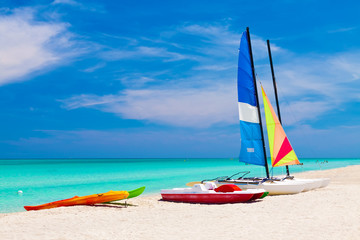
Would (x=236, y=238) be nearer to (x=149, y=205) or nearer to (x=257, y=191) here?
(x=257, y=191)

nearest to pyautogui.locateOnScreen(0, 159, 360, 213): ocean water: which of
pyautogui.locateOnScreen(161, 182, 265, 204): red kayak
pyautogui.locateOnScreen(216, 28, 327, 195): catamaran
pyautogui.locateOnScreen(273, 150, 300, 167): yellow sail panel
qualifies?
pyautogui.locateOnScreen(161, 182, 265, 204): red kayak

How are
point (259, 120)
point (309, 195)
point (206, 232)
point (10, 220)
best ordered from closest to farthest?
1. point (206, 232)
2. point (10, 220)
3. point (309, 195)
4. point (259, 120)

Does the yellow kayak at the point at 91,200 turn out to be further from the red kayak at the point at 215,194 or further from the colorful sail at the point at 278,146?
the colorful sail at the point at 278,146

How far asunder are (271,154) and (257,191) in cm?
525

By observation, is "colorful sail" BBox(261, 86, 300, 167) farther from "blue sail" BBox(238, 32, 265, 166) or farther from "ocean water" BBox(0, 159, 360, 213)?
"ocean water" BBox(0, 159, 360, 213)

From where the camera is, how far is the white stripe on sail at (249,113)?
2073 centimetres

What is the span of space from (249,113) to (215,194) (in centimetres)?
619

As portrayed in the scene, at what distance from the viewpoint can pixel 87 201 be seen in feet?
54.6

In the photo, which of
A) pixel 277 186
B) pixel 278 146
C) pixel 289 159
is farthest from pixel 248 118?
pixel 277 186

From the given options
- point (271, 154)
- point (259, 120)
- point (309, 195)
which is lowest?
point (309, 195)

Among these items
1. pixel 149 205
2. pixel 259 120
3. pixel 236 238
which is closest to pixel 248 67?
pixel 259 120

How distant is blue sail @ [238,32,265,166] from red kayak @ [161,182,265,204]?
152 inches

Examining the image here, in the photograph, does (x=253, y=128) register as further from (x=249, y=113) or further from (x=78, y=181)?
(x=78, y=181)

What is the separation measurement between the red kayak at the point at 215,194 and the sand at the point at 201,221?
586mm
